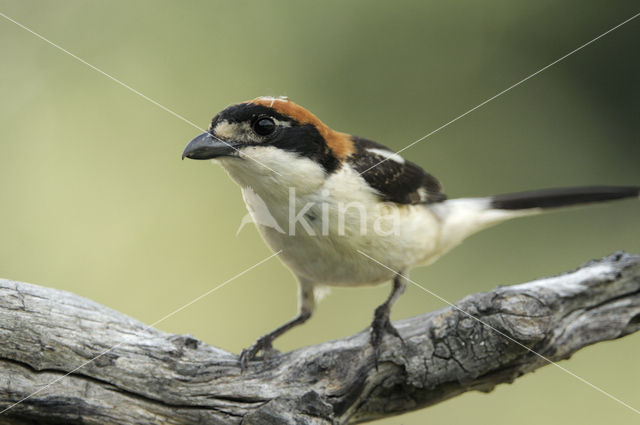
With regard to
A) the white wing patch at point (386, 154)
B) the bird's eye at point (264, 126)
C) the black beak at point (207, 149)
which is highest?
the white wing patch at point (386, 154)

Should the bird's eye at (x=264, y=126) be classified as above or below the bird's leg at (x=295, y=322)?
above

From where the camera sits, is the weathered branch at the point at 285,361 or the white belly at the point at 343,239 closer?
the weathered branch at the point at 285,361

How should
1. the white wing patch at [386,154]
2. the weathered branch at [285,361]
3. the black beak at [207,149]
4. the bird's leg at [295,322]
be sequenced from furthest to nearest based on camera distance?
1. the white wing patch at [386,154]
2. the bird's leg at [295,322]
3. the black beak at [207,149]
4. the weathered branch at [285,361]

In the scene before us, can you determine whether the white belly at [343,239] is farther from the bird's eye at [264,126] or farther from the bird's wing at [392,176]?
the bird's eye at [264,126]

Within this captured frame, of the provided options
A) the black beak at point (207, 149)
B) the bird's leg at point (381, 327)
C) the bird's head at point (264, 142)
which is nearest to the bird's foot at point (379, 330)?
the bird's leg at point (381, 327)

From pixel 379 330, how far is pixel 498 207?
57.3 inches

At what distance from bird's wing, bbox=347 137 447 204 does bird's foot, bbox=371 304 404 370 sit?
670mm

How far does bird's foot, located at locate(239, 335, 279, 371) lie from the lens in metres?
3.14

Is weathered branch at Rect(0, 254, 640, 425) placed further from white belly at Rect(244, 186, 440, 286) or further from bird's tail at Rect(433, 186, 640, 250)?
bird's tail at Rect(433, 186, 640, 250)

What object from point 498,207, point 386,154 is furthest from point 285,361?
point 498,207

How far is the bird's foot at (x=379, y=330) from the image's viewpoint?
3.11 meters

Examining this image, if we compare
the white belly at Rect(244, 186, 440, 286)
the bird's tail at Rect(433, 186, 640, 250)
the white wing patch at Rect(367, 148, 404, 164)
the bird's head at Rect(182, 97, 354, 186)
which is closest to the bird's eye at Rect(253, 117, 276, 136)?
the bird's head at Rect(182, 97, 354, 186)

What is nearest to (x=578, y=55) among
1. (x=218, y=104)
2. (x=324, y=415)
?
(x=218, y=104)

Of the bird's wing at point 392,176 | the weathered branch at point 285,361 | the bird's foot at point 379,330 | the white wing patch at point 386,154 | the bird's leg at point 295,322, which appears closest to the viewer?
the weathered branch at point 285,361
